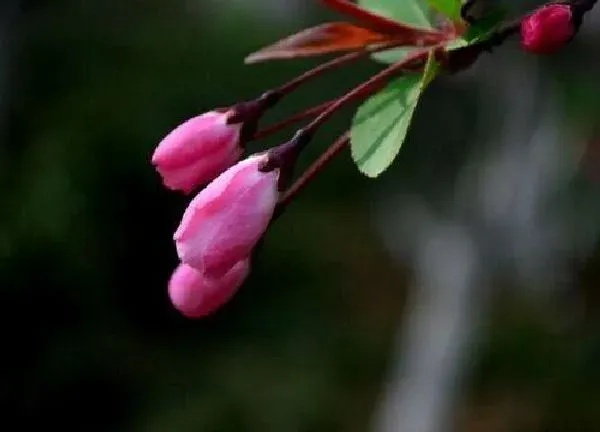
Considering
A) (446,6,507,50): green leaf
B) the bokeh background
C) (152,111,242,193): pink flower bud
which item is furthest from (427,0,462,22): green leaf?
the bokeh background

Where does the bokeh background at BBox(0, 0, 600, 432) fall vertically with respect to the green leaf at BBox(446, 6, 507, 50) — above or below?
above

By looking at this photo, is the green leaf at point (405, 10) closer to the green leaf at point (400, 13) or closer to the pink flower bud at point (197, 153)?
the green leaf at point (400, 13)

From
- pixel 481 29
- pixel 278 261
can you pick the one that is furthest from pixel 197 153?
pixel 278 261

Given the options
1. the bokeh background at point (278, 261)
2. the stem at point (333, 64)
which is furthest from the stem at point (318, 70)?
the bokeh background at point (278, 261)

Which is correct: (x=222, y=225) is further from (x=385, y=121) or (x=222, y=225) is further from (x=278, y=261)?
(x=278, y=261)

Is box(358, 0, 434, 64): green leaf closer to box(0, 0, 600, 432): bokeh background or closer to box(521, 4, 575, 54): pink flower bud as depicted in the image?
box(521, 4, 575, 54): pink flower bud

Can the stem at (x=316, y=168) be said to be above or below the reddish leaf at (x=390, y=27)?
below
